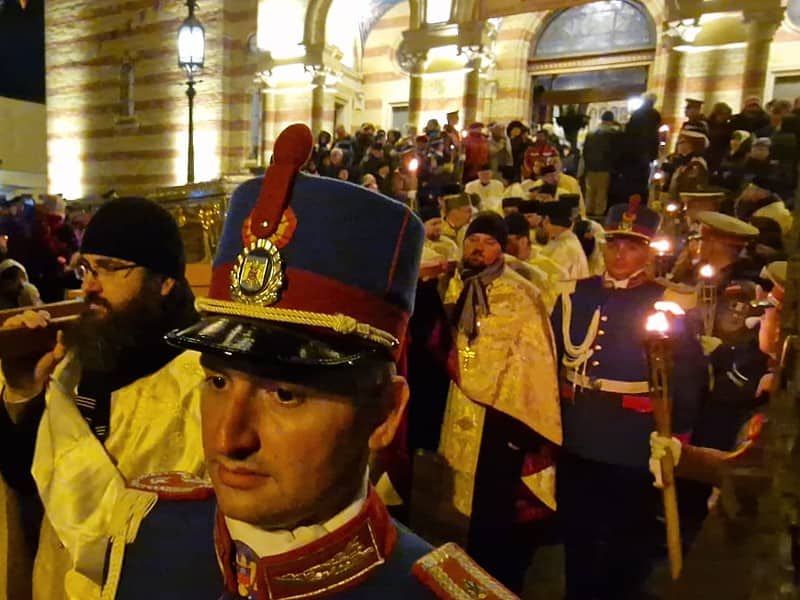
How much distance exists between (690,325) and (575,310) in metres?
0.59

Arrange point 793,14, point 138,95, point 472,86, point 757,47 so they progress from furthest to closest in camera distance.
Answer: point 138,95
point 472,86
point 793,14
point 757,47

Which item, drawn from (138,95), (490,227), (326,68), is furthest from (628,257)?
(138,95)

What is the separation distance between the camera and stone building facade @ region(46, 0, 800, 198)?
10242 mm

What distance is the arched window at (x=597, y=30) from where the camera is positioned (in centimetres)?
1274

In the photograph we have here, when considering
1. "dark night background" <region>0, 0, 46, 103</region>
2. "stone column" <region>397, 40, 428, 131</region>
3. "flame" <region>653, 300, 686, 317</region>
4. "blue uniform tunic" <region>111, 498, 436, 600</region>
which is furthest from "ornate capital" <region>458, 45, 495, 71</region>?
"dark night background" <region>0, 0, 46, 103</region>

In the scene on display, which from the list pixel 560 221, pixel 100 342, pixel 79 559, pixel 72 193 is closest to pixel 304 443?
pixel 79 559

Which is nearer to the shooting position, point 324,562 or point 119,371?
point 324,562

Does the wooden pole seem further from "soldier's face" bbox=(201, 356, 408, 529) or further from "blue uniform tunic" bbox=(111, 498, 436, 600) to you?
"soldier's face" bbox=(201, 356, 408, 529)

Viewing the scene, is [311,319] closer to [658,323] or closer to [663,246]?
[658,323]

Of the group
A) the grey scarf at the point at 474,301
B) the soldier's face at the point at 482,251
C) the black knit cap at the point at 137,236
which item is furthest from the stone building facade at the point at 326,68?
the black knit cap at the point at 137,236

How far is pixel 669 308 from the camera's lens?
3111 mm

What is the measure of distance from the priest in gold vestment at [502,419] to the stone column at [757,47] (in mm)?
8466

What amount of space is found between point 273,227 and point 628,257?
286 centimetres

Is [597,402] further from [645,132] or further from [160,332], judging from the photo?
[645,132]
